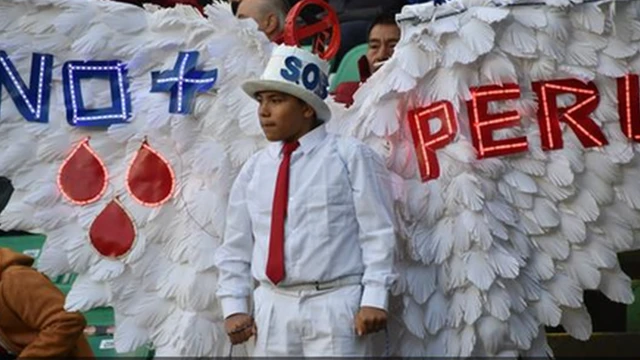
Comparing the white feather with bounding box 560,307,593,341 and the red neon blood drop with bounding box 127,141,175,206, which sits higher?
the red neon blood drop with bounding box 127,141,175,206

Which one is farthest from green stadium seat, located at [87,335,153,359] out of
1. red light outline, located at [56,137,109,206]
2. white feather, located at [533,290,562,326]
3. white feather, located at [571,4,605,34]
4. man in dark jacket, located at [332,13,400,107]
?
white feather, located at [571,4,605,34]

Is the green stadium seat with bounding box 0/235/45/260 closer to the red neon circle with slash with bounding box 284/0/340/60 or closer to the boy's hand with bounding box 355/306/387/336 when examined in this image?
the red neon circle with slash with bounding box 284/0/340/60

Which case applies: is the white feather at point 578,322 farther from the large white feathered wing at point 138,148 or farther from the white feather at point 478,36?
the large white feathered wing at point 138,148

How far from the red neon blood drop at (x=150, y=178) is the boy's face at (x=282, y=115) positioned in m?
0.66

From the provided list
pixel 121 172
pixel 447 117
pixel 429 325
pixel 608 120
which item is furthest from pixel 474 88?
pixel 121 172

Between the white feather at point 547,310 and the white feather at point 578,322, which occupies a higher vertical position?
the white feather at point 547,310

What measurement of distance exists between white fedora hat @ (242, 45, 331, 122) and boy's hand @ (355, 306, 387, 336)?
718 millimetres

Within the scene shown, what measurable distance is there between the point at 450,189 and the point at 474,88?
1.24 ft

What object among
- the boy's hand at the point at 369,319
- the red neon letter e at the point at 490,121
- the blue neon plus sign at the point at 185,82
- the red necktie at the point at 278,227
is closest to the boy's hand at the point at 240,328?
the red necktie at the point at 278,227

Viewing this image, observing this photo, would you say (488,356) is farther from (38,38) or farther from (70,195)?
(38,38)

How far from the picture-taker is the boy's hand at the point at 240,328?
15.8 ft

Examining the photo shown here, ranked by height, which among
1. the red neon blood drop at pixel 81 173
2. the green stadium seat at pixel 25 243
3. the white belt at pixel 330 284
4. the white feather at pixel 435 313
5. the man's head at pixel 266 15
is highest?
the man's head at pixel 266 15

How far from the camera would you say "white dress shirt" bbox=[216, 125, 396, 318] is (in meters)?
4.72

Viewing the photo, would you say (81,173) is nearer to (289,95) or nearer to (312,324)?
(289,95)
